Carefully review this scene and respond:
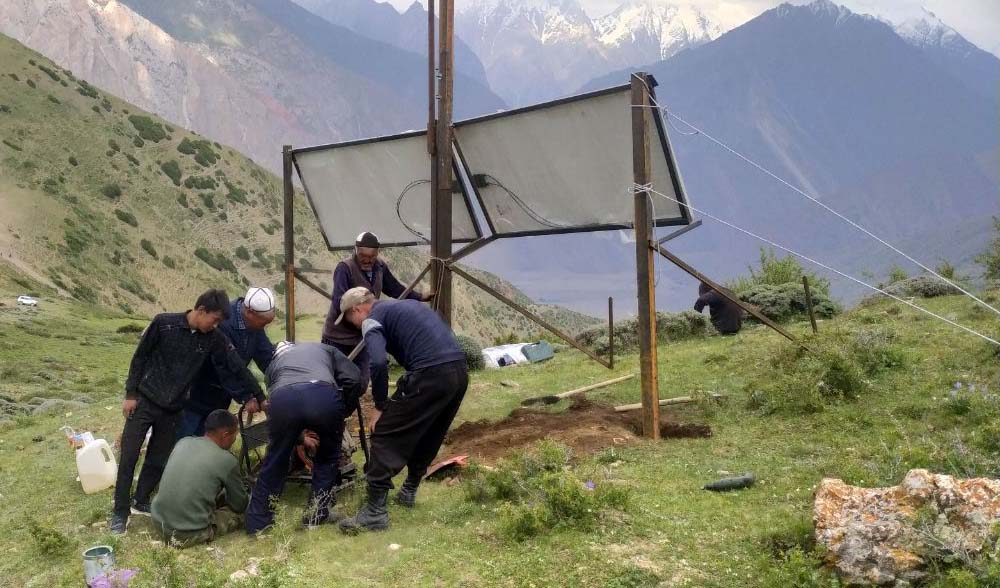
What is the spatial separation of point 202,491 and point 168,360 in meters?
1.14

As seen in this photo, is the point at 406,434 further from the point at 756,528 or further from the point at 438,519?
the point at 756,528

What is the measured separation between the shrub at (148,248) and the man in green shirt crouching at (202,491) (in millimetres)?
44202

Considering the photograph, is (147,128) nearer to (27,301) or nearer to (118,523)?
(27,301)

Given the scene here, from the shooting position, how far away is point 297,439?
216 inches

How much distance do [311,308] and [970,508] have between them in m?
55.7

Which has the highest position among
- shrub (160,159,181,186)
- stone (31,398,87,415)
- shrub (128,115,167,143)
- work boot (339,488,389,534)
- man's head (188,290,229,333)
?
shrub (128,115,167,143)

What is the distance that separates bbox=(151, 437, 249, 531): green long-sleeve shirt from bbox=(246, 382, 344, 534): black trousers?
0.29 metres

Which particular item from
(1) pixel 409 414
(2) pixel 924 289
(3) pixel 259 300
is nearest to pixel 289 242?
(3) pixel 259 300

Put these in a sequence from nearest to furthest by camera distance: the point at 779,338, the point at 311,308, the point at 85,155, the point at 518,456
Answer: the point at 518,456
the point at 779,338
the point at 85,155
the point at 311,308

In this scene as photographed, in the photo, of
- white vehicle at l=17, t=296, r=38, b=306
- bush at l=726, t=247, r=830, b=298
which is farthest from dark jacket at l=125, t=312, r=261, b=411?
white vehicle at l=17, t=296, r=38, b=306

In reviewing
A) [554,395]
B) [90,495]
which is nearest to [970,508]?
[554,395]

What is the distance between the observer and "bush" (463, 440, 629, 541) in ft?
15.5

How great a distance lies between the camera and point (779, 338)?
11.7 meters

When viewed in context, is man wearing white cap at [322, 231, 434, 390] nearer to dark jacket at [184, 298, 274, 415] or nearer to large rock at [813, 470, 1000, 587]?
dark jacket at [184, 298, 274, 415]
